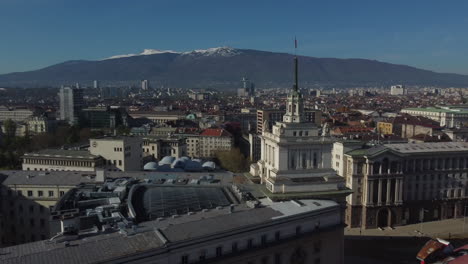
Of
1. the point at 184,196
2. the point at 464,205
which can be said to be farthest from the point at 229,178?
the point at 464,205

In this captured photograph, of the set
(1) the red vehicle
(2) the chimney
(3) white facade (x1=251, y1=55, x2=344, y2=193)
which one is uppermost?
(3) white facade (x1=251, y1=55, x2=344, y2=193)

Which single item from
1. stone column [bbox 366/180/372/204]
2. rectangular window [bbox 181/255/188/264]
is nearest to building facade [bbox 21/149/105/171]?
stone column [bbox 366/180/372/204]

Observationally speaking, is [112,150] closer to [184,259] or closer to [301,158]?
[301,158]

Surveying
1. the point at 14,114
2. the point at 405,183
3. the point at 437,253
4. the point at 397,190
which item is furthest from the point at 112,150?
the point at 14,114

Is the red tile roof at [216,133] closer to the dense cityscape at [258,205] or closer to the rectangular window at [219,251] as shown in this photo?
the dense cityscape at [258,205]

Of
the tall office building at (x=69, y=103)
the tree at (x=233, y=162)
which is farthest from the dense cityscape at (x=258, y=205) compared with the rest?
the tall office building at (x=69, y=103)

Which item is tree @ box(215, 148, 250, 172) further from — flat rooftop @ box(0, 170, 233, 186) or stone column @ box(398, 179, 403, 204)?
flat rooftop @ box(0, 170, 233, 186)

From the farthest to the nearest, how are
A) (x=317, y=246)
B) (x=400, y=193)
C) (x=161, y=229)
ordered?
1. (x=400, y=193)
2. (x=317, y=246)
3. (x=161, y=229)
